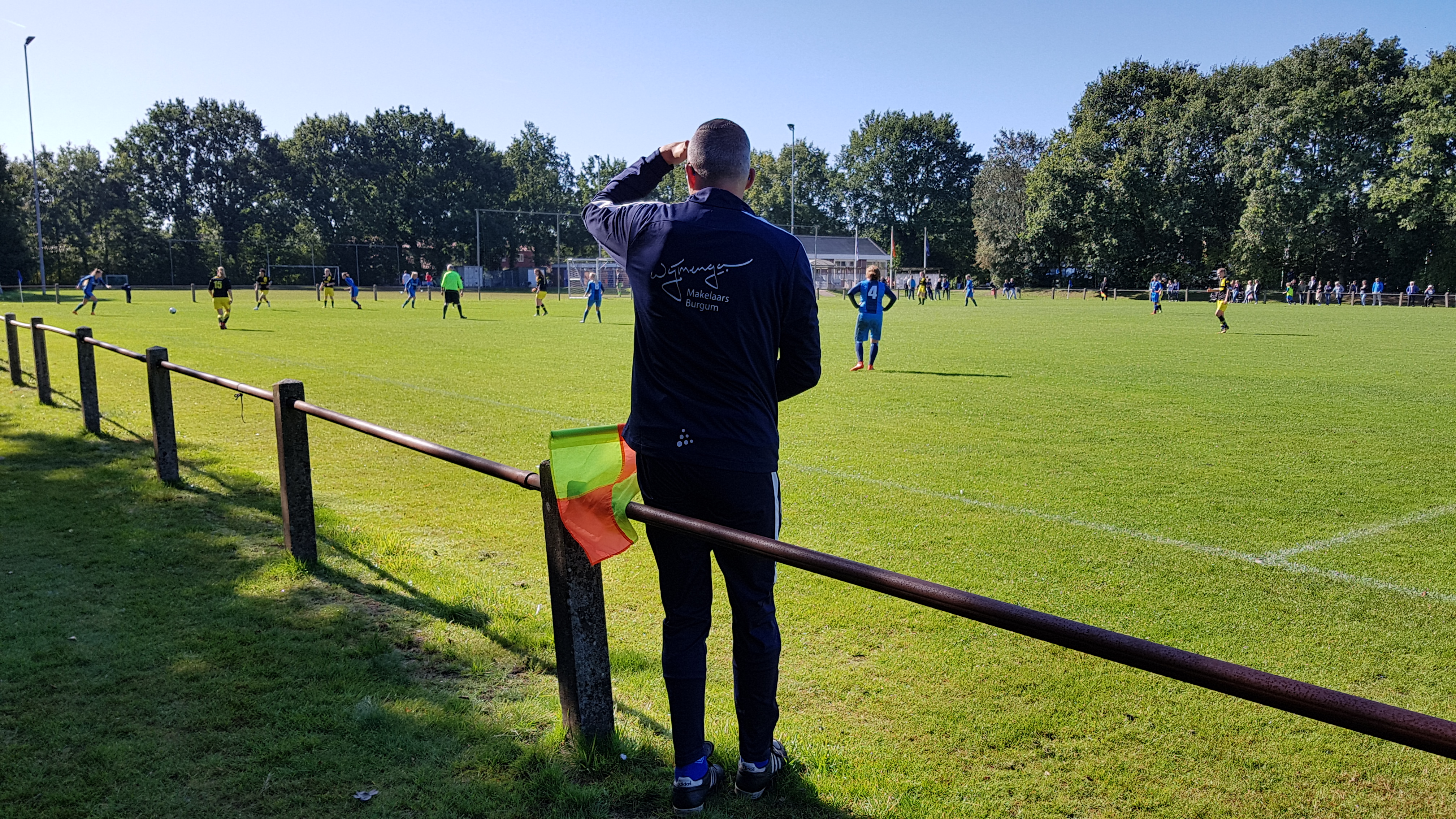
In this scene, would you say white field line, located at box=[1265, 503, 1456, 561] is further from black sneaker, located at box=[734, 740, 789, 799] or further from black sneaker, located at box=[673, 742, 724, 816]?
black sneaker, located at box=[673, 742, 724, 816]

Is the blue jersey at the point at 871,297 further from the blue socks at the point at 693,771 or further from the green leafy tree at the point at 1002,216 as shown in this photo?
the green leafy tree at the point at 1002,216

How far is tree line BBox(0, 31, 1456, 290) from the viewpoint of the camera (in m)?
56.9

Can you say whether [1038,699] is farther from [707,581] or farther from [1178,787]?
[707,581]

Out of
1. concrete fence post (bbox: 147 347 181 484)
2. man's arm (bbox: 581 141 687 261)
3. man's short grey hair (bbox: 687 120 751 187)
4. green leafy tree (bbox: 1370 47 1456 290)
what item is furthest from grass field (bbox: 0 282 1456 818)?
green leafy tree (bbox: 1370 47 1456 290)

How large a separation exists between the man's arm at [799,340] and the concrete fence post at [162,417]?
5.58 metres

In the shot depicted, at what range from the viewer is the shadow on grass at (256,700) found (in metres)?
3.01

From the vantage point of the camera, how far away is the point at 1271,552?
5.59 meters

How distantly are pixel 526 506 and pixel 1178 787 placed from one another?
4851mm

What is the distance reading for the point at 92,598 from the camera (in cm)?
471

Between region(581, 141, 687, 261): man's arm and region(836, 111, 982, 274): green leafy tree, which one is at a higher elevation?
region(836, 111, 982, 274): green leafy tree

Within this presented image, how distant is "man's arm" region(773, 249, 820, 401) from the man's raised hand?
0.59 m

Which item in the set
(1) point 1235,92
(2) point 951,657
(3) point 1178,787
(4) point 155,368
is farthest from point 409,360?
(1) point 1235,92

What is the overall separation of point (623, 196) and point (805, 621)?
7.92 ft

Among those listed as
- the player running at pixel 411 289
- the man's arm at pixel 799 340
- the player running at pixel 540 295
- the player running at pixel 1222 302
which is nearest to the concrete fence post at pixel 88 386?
the man's arm at pixel 799 340
